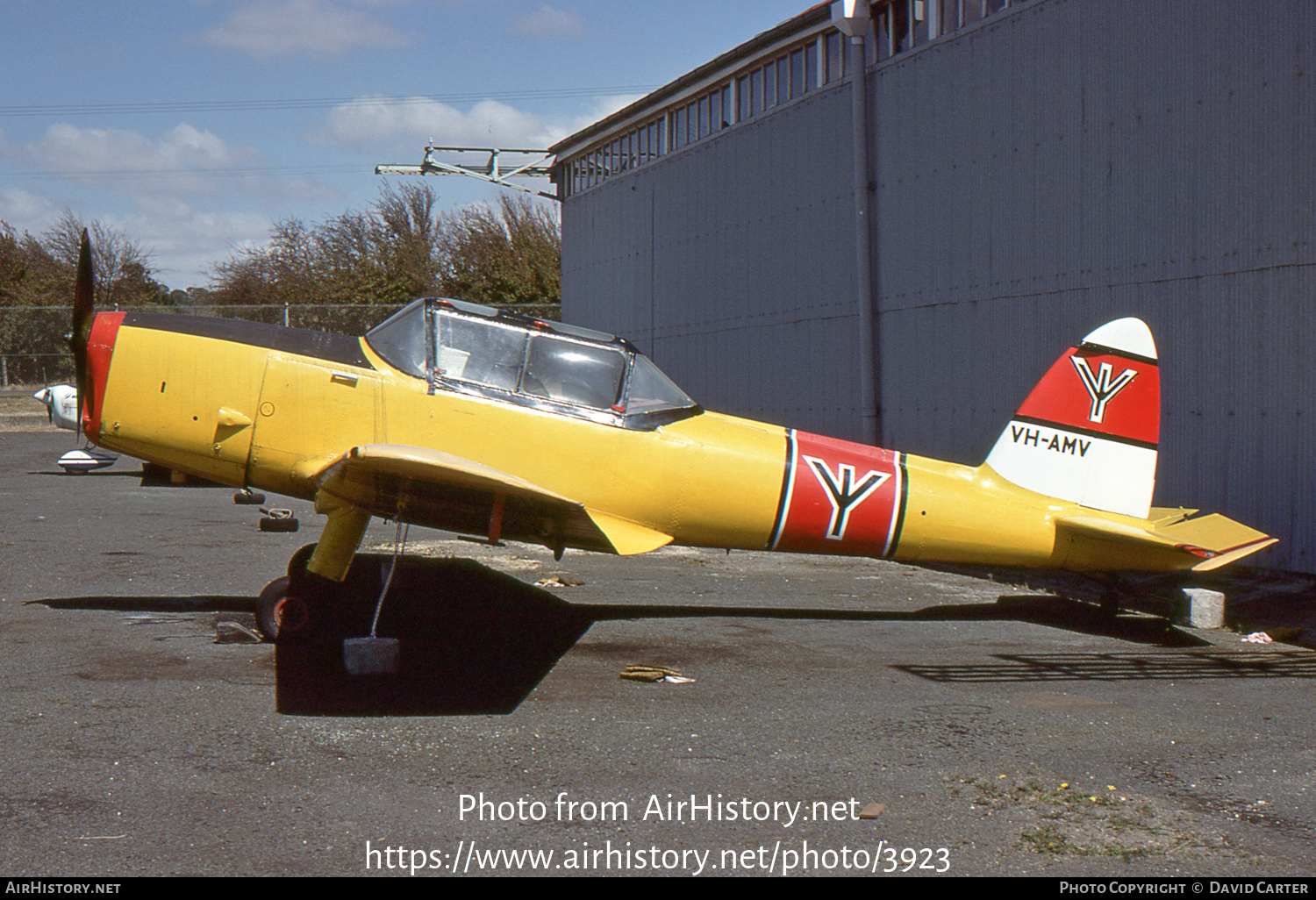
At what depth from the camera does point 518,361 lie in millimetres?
6844

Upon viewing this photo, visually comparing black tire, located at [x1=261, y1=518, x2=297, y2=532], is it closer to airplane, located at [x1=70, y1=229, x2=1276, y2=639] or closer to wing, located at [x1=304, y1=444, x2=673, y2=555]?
airplane, located at [x1=70, y1=229, x2=1276, y2=639]

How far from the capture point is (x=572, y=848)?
12.0 feet

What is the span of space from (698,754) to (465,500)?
2380 mm

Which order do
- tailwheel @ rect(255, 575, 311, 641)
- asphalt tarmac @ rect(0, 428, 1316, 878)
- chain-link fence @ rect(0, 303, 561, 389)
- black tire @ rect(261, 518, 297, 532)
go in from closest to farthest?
asphalt tarmac @ rect(0, 428, 1316, 878) < tailwheel @ rect(255, 575, 311, 641) < black tire @ rect(261, 518, 297, 532) < chain-link fence @ rect(0, 303, 561, 389)

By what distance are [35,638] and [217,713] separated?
2.24 m

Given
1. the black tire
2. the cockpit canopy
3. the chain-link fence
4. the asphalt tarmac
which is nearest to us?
the asphalt tarmac

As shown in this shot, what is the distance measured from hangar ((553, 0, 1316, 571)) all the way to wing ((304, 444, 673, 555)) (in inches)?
208

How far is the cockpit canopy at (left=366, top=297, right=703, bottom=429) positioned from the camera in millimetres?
6766

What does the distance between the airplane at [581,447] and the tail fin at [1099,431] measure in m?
0.01

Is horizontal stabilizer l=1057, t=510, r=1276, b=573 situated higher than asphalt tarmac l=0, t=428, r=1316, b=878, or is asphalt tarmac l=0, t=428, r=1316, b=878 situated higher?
horizontal stabilizer l=1057, t=510, r=1276, b=573

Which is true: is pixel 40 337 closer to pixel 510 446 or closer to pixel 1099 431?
pixel 510 446

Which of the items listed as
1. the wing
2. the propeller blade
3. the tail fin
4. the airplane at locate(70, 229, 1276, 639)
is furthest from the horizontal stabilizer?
the propeller blade

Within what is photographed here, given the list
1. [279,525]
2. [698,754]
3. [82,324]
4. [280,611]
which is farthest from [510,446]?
[279,525]

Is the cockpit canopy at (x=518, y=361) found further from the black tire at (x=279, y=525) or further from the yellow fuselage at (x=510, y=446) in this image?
the black tire at (x=279, y=525)
